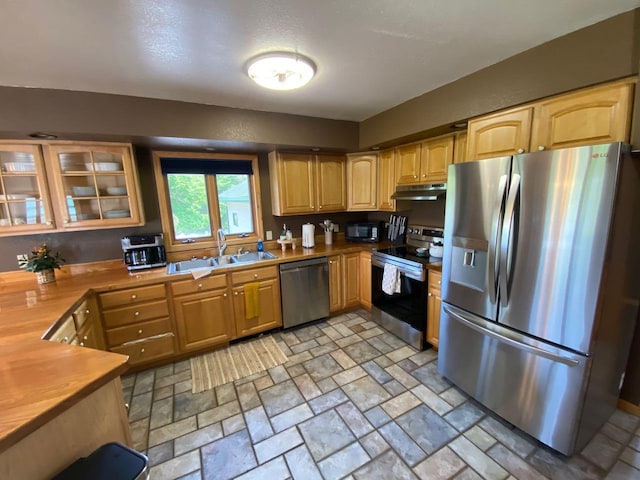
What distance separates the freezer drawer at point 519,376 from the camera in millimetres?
1523

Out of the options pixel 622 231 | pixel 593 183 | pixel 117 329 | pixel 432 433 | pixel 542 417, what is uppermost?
pixel 593 183

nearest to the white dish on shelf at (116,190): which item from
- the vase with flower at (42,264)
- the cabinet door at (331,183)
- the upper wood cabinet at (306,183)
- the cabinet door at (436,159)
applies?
the vase with flower at (42,264)

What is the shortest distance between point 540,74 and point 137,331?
12.1 ft

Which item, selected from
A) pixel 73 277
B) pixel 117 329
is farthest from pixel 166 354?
pixel 73 277

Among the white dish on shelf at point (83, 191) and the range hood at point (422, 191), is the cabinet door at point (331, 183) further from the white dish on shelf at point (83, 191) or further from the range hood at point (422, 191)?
the white dish on shelf at point (83, 191)

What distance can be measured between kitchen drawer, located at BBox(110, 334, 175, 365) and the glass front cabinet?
3.70 ft

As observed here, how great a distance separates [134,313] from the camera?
2.40 m

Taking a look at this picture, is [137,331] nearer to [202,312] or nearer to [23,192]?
[202,312]

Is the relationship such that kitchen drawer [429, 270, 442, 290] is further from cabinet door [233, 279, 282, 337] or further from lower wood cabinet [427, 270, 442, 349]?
cabinet door [233, 279, 282, 337]

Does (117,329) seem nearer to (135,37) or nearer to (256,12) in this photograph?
(135,37)

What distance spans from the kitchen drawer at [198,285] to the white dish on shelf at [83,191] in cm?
110

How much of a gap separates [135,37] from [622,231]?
2.87m

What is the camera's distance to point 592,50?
4.92ft

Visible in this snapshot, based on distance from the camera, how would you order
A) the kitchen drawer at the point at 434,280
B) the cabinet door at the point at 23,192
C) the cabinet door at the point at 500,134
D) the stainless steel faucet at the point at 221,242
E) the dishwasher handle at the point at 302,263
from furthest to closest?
the stainless steel faucet at the point at 221,242
the dishwasher handle at the point at 302,263
the kitchen drawer at the point at 434,280
the cabinet door at the point at 23,192
the cabinet door at the point at 500,134
